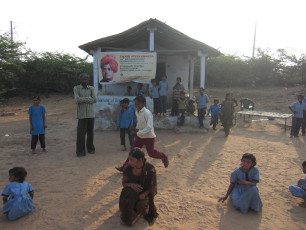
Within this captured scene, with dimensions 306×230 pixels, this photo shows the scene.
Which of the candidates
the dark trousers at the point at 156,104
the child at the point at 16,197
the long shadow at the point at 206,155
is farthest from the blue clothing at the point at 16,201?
the dark trousers at the point at 156,104

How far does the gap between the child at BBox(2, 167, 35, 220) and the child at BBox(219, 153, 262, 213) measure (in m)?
2.69

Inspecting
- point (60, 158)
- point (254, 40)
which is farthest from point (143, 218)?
point (254, 40)

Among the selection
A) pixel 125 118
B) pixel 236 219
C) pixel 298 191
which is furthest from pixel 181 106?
pixel 236 219

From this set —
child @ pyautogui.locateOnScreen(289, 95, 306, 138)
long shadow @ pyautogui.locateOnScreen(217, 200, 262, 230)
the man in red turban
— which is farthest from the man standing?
child @ pyautogui.locateOnScreen(289, 95, 306, 138)

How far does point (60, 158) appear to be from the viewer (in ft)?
20.0

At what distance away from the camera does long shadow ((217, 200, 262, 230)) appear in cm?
330

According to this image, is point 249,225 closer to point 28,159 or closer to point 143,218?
point 143,218

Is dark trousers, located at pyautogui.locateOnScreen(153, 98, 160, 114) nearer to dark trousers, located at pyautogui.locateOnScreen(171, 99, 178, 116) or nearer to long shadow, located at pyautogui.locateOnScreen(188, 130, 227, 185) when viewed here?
dark trousers, located at pyautogui.locateOnScreen(171, 99, 178, 116)

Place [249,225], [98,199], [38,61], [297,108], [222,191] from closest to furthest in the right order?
[249,225] < [98,199] < [222,191] < [297,108] < [38,61]

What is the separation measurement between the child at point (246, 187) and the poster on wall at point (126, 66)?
245 inches

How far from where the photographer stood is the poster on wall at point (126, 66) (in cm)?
932

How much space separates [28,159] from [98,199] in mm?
2834

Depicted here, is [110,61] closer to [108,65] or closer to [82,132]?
[108,65]

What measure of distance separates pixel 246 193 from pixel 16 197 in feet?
9.88
